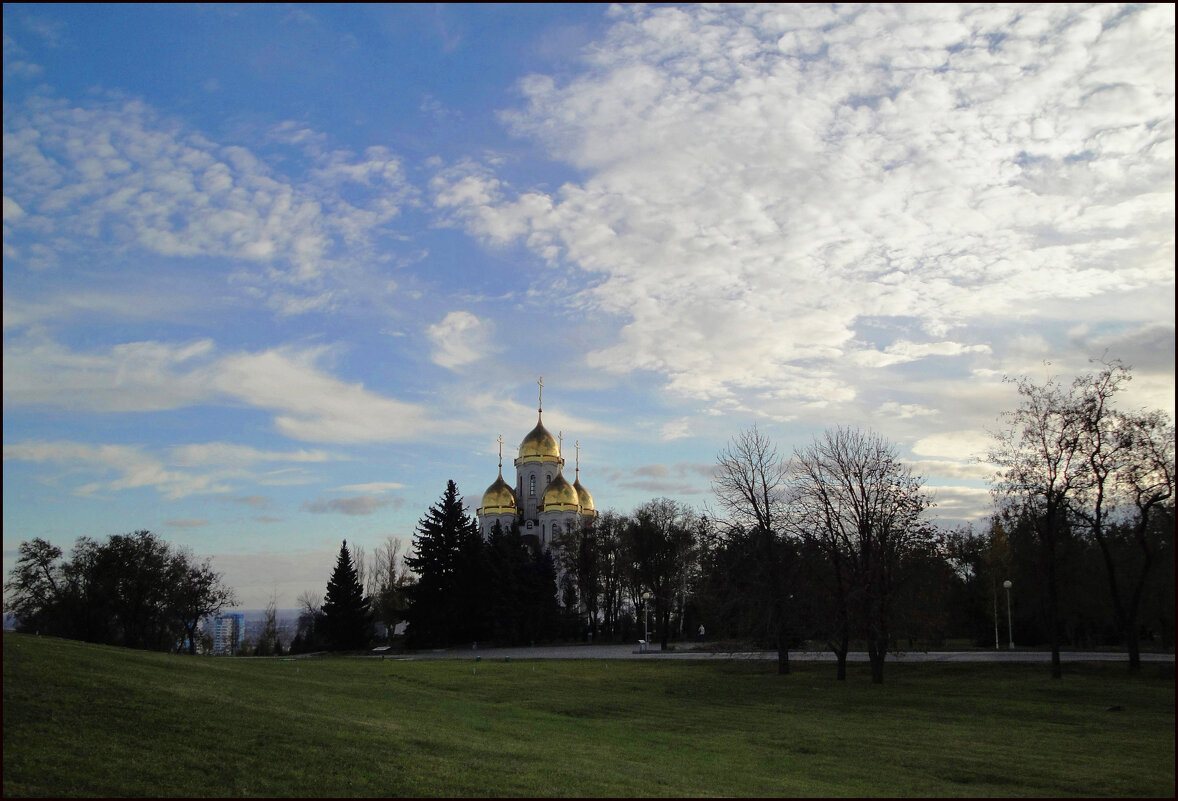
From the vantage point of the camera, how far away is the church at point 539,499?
8612 cm

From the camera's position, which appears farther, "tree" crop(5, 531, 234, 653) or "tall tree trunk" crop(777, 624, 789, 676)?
"tree" crop(5, 531, 234, 653)

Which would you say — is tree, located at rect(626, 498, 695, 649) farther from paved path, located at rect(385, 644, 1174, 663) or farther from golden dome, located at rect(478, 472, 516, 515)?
golden dome, located at rect(478, 472, 516, 515)

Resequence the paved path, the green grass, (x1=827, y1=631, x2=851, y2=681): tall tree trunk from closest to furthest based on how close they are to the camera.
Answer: the green grass
(x1=827, y1=631, x2=851, y2=681): tall tree trunk
the paved path

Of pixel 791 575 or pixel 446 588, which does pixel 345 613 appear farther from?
pixel 791 575

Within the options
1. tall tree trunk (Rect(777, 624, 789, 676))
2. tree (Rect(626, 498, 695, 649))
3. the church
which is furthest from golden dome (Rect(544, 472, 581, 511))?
tall tree trunk (Rect(777, 624, 789, 676))

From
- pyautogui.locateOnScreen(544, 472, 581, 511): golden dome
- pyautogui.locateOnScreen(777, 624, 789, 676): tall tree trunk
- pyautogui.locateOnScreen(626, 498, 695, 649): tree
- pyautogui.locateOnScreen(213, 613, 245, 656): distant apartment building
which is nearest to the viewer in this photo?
pyautogui.locateOnScreen(777, 624, 789, 676): tall tree trunk

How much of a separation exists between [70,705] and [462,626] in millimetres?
49834

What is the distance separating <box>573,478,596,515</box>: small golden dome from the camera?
92.4m

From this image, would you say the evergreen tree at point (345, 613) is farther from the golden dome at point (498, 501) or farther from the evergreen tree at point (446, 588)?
the golden dome at point (498, 501)

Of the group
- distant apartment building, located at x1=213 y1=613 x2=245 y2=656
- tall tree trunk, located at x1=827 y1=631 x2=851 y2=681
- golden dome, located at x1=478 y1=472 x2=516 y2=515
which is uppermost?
golden dome, located at x1=478 y1=472 x2=516 y2=515

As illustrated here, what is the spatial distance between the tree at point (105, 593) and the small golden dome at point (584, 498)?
44.4m

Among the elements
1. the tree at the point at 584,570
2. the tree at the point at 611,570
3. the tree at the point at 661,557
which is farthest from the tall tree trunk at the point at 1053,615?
the tree at the point at 584,570

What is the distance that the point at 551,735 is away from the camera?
18.5m

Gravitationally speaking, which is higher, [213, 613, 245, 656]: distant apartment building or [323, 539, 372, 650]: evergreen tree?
[323, 539, 372, 650]: evergreen tree
